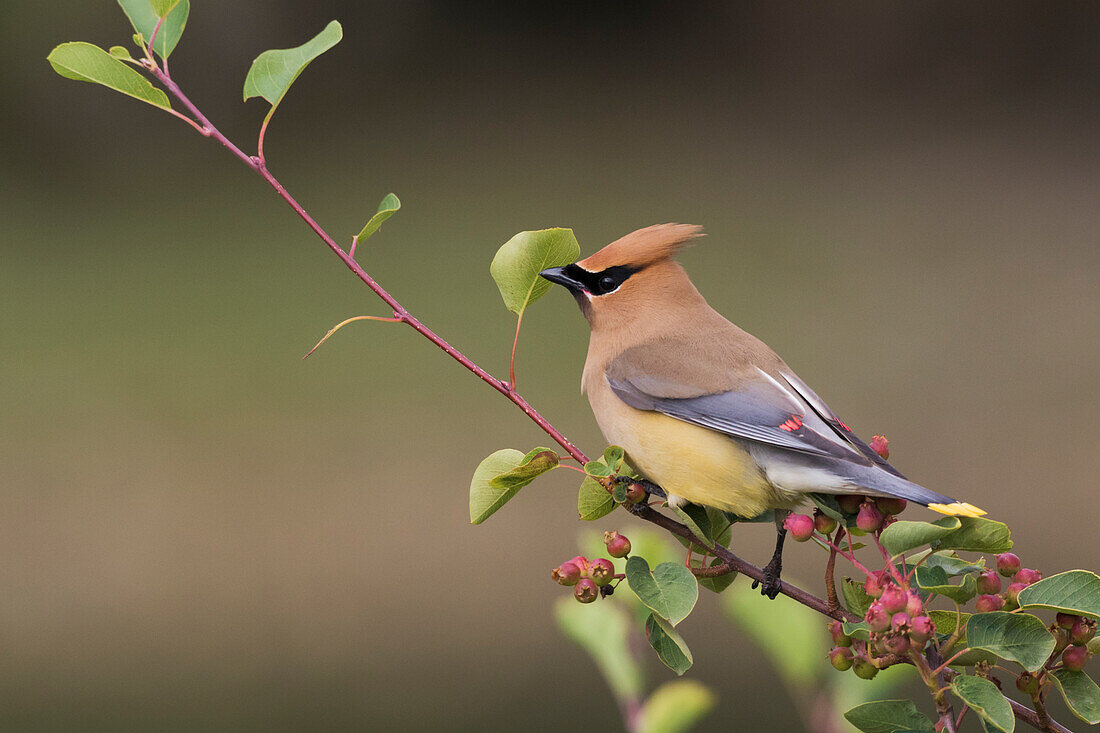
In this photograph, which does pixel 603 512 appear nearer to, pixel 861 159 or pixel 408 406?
pixel 408 406

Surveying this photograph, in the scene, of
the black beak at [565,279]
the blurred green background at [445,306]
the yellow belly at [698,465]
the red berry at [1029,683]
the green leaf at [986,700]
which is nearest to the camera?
the green leaf at [986,700]

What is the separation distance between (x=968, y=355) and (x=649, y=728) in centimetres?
720

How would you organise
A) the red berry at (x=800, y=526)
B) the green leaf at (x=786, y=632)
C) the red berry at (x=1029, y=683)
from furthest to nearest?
the green leaf at (x=786, y=632) → the red berry at (x=800, y=526) → the red berry at (x=1029, y=683)

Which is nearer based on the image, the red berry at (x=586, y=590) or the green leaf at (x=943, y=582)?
the green leaf at (x=943, y=582)

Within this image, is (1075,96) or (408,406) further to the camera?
(1075,96)

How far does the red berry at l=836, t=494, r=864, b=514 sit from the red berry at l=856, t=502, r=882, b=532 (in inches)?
3.9

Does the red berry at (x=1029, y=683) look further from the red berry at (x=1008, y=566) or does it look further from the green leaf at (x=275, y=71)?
the green leaf at (x=275, y=71)

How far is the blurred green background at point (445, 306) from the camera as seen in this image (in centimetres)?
570

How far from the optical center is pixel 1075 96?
434 inches

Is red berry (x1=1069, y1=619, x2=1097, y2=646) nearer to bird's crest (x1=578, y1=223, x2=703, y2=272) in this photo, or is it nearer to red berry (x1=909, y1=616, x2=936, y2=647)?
red berry (x1=909, y1=616, x2=936, y2=647)

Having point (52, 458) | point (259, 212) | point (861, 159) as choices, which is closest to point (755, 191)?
point (861, 159)

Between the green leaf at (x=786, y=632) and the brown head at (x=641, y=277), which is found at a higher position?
the brown head at (x=641, y=277)

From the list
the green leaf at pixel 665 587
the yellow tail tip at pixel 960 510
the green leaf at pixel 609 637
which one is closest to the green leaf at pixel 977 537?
the yellow tail tip at pixel 960 510

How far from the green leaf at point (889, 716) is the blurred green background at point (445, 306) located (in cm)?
401
